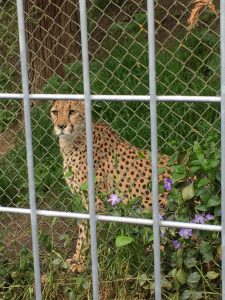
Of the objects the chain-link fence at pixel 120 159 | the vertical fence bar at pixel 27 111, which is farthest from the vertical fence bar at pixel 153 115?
the vertical fence bar at pixel 27 111

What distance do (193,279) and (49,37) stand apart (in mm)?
2612

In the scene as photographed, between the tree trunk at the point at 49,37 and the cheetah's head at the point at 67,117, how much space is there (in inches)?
31.8

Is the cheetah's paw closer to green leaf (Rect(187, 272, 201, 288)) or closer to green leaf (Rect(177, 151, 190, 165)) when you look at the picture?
green leaf (Rect(187, 272, 201, 288))

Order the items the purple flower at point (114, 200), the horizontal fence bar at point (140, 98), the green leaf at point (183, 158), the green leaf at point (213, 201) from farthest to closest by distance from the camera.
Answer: the purple flower at point (114, 200) < the green leaf at point (183, 158) < the green leaf at point (213, 201) < the horizontal fence bar at point (140, 98)

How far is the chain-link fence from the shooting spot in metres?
1.77

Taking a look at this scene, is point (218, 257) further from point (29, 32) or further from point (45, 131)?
point (29, 32)

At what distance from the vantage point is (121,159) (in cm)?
391

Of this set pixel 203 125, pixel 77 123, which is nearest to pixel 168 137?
pixel 203 125

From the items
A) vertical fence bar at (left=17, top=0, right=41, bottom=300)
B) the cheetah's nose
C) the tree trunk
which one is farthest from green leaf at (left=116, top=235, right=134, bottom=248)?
the tree trunk

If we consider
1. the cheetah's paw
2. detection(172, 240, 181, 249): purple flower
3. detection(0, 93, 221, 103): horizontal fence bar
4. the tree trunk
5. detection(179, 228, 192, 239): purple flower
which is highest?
the tree trunk

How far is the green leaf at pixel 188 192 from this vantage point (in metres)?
2.61

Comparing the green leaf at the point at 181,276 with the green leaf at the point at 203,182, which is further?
the green leaf at the point at 181,276

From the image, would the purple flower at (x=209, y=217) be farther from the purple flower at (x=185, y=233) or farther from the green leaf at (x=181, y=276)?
the green leaf at (x=181, y=276)

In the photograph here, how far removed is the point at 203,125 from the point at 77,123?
740mm
